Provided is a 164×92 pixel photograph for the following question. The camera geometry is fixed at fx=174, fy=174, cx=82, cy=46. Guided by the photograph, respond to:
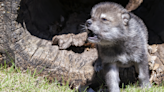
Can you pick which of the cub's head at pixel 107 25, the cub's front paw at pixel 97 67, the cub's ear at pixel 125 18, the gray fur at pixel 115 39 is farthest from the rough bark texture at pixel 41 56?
the cub's ear at pixel 125 18

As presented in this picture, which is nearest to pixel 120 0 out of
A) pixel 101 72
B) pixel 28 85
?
pixel 101 72

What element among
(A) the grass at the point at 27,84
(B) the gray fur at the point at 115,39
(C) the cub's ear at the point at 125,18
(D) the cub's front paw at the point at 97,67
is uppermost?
(C) the cub's ear at the point at 125,18

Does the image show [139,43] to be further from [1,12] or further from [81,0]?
[81,0]

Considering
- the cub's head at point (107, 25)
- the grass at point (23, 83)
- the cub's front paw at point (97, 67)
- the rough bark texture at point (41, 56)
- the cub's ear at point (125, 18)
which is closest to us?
the cub's head at point (107, 25)

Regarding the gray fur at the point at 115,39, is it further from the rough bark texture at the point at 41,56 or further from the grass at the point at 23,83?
the grass at the point at 23,83

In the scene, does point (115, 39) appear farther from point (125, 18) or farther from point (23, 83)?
point (23, 83)

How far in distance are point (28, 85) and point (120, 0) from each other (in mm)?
5698

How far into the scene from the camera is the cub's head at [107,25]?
289 cm

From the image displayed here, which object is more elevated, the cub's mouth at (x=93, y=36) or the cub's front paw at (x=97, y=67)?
the cub's mouth at (x=93, y=36)

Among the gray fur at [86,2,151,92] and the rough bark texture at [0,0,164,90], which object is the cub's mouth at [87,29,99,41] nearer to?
the gray fur at [86,2,151,92]

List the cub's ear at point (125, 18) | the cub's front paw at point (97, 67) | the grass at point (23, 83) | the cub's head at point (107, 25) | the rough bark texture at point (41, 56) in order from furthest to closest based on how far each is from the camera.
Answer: the cub's front paw at point (97, 67) → the rough bark texture at point (41, 56) → the grass at point (23, 83) → the cub's ear at point (125, 18) → the cub's head at point (107, 25)

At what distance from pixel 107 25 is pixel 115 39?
0.28 m

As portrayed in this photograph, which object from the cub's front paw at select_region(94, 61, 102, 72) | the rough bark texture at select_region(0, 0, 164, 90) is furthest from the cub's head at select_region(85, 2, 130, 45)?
the rough bark texture at select_region(0, 0, 164, 90)

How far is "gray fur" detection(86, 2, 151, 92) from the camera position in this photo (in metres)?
2.91
